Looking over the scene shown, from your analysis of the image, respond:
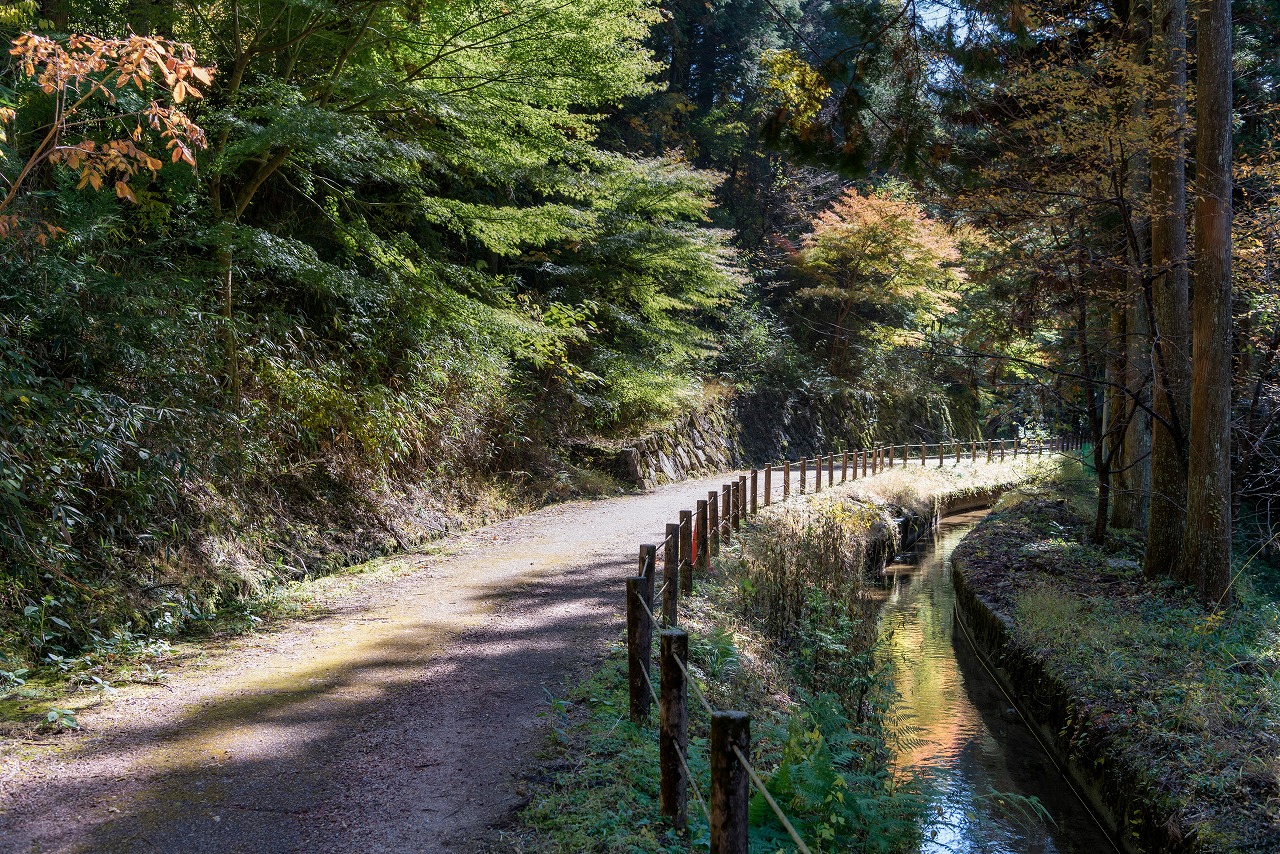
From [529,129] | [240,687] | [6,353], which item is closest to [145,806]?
[240,687]

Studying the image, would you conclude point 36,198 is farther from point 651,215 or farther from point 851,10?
point 651,215

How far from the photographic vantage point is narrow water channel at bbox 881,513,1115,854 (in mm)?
6566

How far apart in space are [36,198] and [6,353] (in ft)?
5.81

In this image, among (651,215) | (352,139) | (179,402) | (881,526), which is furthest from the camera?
(651,215)

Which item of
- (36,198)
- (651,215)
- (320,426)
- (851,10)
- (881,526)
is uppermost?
(651,215)

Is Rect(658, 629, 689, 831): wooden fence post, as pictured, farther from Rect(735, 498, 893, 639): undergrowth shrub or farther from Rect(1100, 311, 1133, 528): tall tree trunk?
Rect(1100, 311, 1133, 528): tall tree trunk

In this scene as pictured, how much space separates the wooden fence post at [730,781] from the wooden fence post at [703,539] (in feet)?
23.7

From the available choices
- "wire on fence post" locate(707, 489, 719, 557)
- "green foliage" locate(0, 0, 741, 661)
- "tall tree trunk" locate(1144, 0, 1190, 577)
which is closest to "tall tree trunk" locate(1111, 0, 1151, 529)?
"tall tree trunk" locate(1144, 0, 1190, 577)

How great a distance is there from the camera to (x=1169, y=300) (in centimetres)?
1077

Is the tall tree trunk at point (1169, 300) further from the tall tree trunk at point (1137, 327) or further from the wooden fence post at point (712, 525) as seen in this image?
the wooden fence post at point (712, 525)

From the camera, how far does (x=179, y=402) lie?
313 inches

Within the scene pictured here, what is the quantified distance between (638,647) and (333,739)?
77.9 inches

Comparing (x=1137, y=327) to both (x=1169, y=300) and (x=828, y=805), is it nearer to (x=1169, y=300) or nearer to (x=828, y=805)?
(x=1169, y=300)

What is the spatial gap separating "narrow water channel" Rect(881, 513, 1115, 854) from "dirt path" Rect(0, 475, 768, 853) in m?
3.16
